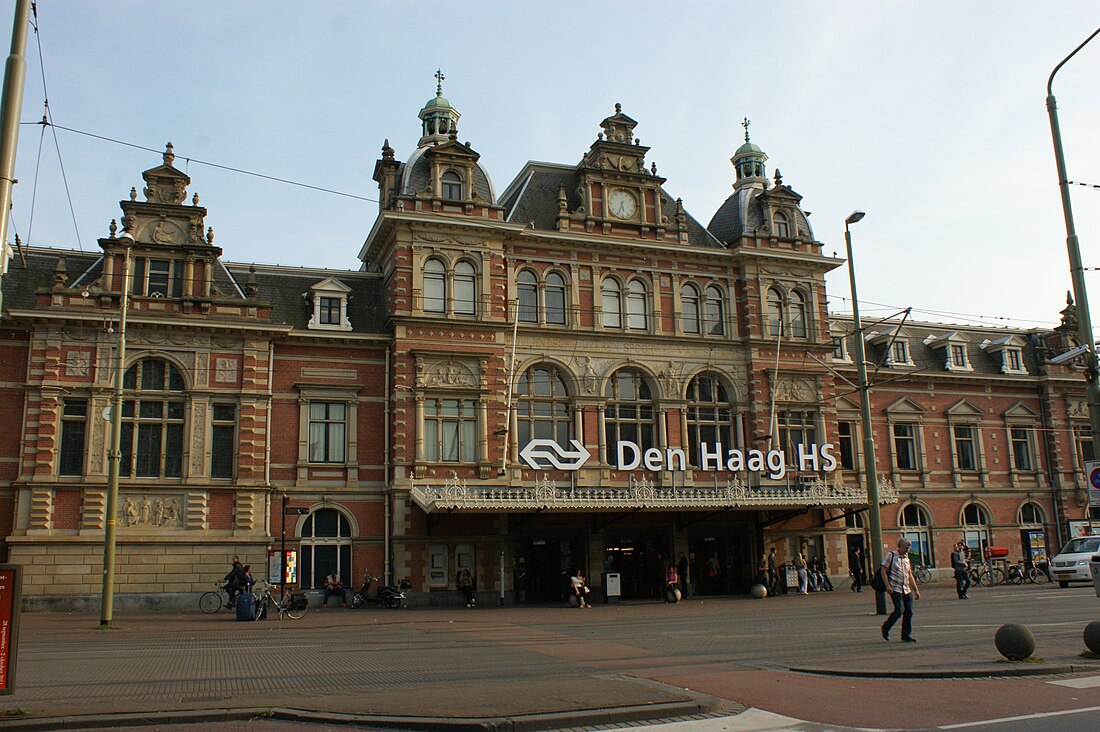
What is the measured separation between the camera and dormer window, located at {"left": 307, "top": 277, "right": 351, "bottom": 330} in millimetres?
36750

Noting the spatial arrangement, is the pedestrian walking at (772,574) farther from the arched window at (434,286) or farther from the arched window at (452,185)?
the arched window at (452,185)

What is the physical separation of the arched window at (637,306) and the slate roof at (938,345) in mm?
12067

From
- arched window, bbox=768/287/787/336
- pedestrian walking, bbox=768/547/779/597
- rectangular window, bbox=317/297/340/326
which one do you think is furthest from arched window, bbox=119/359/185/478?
arched window, bbox=768/287/787/336

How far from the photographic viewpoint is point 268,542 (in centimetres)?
3353

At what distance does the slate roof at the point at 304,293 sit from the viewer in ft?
121

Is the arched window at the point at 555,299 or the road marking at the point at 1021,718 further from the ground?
the arched window at the point at 555,299

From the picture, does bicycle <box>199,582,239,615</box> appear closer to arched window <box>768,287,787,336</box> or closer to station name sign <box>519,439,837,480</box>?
station name sign <box>519,439,837,480</box>

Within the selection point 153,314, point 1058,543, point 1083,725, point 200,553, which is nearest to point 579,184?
point 153,314

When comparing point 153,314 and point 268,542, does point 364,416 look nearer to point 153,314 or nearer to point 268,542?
point 268,542

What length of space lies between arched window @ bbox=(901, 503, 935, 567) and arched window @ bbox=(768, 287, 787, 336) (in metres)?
11.3

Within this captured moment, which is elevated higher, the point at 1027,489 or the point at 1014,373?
the point at 1014,373

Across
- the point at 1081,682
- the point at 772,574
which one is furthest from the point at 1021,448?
the point at 1081,682

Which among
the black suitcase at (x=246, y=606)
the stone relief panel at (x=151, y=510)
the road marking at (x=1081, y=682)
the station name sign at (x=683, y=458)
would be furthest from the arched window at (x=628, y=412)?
the road marking at (x=1081, y=682)

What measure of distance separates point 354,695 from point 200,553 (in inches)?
919
